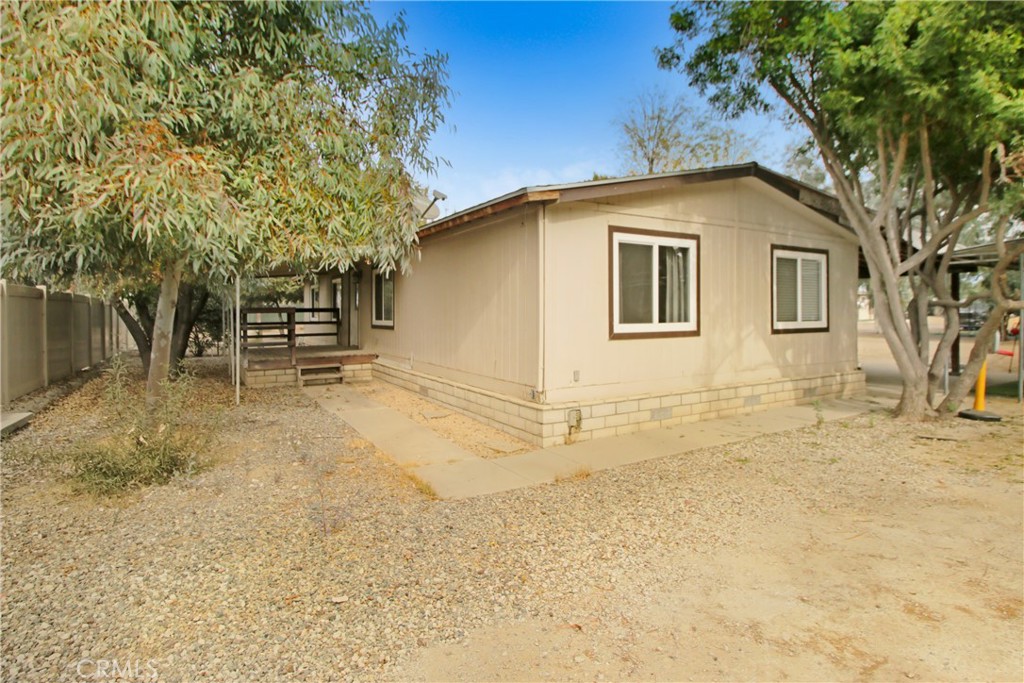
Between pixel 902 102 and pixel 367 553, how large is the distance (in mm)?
7194

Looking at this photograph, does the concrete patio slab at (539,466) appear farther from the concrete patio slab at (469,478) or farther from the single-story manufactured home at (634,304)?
the single-story manufactured home at (634,304)

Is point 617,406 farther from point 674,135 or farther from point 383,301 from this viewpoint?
point 674,135

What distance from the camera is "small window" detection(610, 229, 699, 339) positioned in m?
6.85

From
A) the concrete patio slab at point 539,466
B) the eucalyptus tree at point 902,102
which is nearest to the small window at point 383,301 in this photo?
the concrete patio slab at point 539,466

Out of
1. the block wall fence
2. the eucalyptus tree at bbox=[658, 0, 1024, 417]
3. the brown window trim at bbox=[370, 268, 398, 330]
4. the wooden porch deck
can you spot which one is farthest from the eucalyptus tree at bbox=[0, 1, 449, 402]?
the brown window trim at bbox=[370, 268, 398, 330]

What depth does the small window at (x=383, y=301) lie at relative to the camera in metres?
11.3

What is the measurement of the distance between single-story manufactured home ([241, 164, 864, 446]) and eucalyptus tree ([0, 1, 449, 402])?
3.64 feet

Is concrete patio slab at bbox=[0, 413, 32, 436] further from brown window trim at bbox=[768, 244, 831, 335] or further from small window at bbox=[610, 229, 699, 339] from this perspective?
brown window trim at bbox=[768, 244, 831, 335]

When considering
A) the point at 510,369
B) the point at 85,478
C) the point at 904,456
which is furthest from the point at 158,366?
the point at 904,456

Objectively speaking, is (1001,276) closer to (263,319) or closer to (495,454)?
(495,454)

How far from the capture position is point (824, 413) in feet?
26.7

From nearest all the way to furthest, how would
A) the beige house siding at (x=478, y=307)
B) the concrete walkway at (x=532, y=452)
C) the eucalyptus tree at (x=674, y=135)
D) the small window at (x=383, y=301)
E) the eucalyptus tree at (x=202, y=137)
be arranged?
the eucalyptus tree at (x=202, y=137)
the concrete walkway at (x=532, y=452)
the beige house siding at (x=478, y=307)
the small window at (x=383, y=301)
the eucalyptus tree at (x=674, y=135)

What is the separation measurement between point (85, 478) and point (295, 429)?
259cm

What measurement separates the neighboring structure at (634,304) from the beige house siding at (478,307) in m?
0.03
